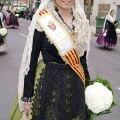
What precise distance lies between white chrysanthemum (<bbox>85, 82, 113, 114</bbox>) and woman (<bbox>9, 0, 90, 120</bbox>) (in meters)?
0.06

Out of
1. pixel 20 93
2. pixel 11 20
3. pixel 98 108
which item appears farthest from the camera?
pixel 11 20

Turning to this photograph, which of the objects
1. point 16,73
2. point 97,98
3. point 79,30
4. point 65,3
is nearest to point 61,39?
point 79,30

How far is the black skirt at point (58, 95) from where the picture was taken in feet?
7.41

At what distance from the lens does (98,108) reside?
2.22m

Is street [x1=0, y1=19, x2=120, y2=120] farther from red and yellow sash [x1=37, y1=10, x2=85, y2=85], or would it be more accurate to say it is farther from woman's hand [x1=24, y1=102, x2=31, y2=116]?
woman's hand [x1=24, y1=102, x2=31, y2=116]

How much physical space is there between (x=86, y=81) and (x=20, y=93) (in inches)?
21.3

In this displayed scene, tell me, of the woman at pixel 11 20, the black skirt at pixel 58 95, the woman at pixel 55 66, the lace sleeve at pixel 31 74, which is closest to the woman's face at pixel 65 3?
the woman at pixel 55 66

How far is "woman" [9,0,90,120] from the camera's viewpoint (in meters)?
2.26

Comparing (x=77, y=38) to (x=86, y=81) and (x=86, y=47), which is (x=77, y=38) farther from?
(x=86, y=81)

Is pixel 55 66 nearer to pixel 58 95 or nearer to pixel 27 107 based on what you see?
pixel 58 95

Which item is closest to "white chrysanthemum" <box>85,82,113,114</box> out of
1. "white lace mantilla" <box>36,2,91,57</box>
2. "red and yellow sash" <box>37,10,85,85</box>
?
"red and yellow sash" <box>37,10,85,85</box>

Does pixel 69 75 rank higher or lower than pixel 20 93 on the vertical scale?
higher

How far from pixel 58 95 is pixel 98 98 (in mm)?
296

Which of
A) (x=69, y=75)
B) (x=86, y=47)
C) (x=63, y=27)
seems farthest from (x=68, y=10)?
(x=69, y=75)
